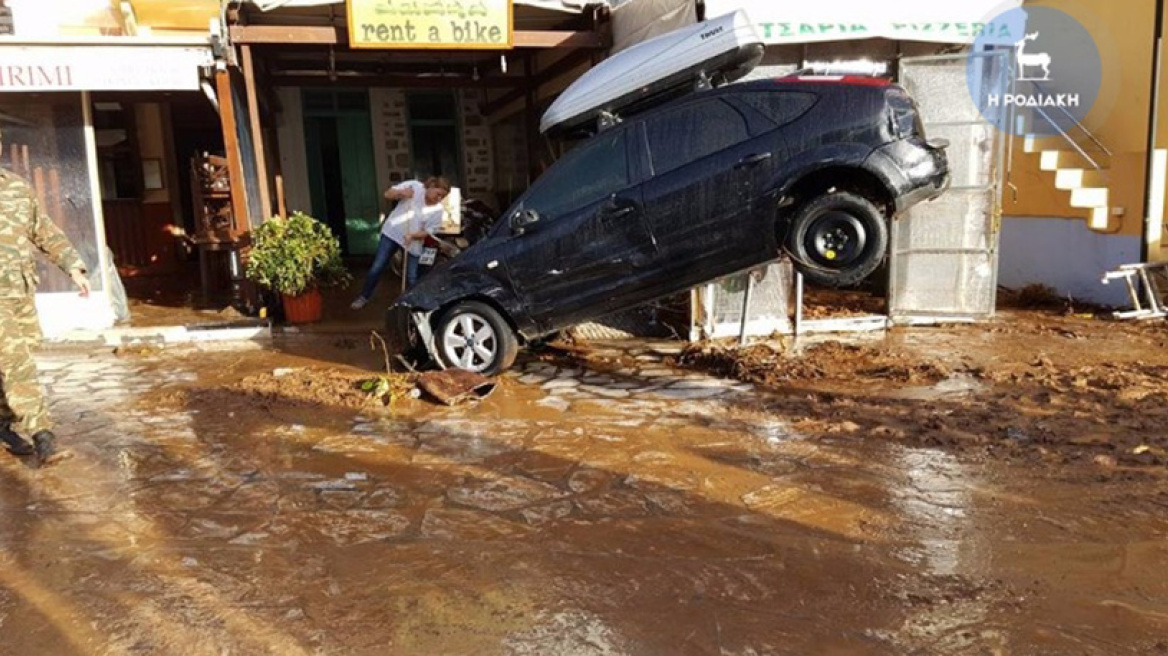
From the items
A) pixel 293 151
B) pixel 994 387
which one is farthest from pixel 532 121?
pixel 994 387

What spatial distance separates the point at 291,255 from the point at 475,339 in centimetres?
313

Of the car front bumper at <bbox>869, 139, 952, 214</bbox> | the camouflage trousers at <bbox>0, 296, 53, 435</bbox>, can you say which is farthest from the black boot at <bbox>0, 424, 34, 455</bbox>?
the car front bumper at <bbox>869, 139, 952, 214</bbox>

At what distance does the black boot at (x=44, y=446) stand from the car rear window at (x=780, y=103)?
5111 millimetres

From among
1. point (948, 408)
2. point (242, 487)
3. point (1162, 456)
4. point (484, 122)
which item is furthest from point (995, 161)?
point (484, 122)

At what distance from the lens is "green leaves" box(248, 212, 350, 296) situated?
8945mm

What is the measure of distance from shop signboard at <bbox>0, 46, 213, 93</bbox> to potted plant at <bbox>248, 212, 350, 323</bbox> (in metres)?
1.73

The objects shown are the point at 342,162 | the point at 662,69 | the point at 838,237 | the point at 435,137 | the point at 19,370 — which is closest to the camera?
the point at 19,370

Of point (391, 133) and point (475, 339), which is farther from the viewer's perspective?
point (391, 133)

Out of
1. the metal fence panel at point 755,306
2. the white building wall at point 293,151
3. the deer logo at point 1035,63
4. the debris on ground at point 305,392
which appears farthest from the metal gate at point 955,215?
the white building wall at point 293,151

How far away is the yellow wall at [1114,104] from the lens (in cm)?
1055

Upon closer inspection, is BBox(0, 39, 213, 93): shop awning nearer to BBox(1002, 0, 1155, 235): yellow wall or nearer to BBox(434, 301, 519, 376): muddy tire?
BBox(434, 301, 519, 376): muddy tire

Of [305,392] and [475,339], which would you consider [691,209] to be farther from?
[305,392]

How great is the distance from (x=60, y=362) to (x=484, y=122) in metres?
9.09

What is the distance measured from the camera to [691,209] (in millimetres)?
6250
